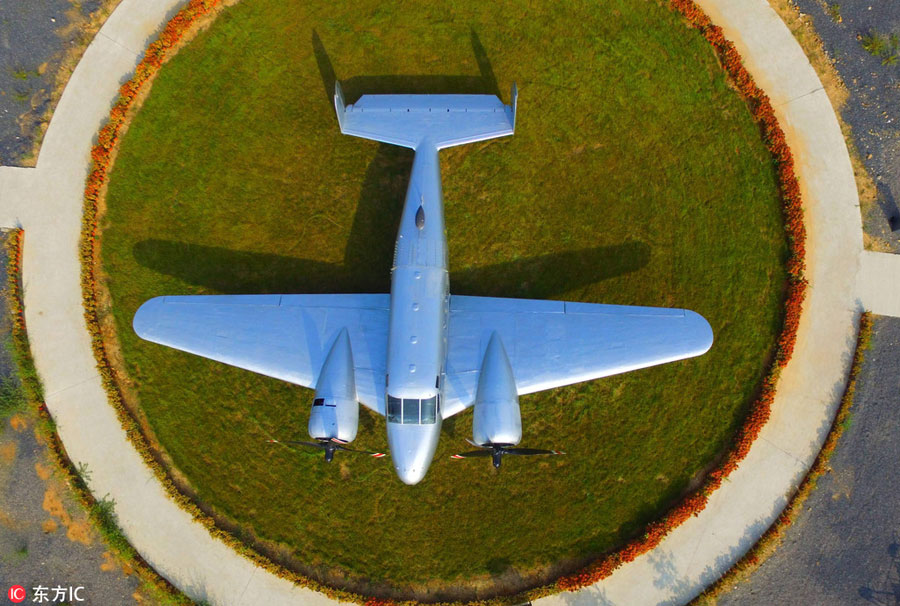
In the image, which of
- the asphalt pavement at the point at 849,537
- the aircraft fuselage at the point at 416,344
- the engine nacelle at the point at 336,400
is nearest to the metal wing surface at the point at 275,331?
the engine nacelle at the point at 336,400

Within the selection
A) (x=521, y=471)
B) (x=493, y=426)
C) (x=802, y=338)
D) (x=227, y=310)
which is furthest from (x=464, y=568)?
(x=802, y=338)

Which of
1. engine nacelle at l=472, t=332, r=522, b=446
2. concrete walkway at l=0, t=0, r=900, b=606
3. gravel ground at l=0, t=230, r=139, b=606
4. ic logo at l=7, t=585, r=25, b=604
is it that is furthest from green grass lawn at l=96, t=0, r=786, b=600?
ic logo at l=7, t=585, r=25, b=604

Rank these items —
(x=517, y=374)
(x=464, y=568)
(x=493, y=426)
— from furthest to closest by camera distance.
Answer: (x=464, y=568) < (x=517, y=374) < (x=493, y=426)

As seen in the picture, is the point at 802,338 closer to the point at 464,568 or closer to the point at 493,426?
the point at 493,426

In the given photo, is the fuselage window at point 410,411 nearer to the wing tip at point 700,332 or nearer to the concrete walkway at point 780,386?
the concrete walkway at point 780,386

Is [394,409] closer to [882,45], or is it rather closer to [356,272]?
[356,272]

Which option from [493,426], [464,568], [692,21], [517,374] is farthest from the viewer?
[692,21]

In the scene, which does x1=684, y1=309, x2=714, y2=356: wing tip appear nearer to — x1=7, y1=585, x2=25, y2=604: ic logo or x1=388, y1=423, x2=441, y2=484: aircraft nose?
x1=388, y1=423, x2=441, y2=484: aircraft nose
